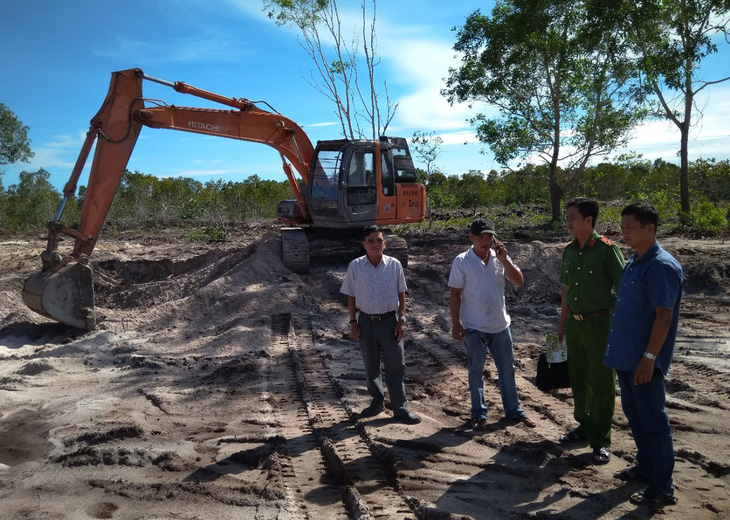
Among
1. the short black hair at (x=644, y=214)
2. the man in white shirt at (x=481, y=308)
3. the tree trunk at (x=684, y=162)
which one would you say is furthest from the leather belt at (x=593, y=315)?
the tree trunk at (x=684, y=162)

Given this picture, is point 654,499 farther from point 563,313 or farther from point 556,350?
point 563,313

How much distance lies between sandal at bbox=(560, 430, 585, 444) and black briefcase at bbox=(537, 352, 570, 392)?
14.4 inches

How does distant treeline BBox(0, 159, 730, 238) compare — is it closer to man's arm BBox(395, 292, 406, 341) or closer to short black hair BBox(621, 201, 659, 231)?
man's arm BBox(395, 292, 406, 341)

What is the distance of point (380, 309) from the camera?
5484mm

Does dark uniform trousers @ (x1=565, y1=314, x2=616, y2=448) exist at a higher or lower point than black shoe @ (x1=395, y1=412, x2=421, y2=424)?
higher

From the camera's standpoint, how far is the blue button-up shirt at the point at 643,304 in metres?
3.77

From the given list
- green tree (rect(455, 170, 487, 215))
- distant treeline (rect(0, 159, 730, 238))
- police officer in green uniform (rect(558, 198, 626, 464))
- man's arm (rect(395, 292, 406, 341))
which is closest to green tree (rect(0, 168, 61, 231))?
distant treeline (rect(0, 159, 730, 238))

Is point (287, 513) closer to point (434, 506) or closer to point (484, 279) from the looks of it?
point (434, 506)

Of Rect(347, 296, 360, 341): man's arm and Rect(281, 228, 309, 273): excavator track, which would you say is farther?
Rect(281, 228, 309, 273): excavator track

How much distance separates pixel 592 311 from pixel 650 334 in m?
0.80

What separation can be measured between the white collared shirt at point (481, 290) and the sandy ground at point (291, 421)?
35.0 inches

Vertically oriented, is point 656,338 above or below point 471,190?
below

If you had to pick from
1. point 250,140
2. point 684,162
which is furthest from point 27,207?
point 684,162

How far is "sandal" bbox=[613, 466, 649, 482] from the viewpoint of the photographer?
423 cm
